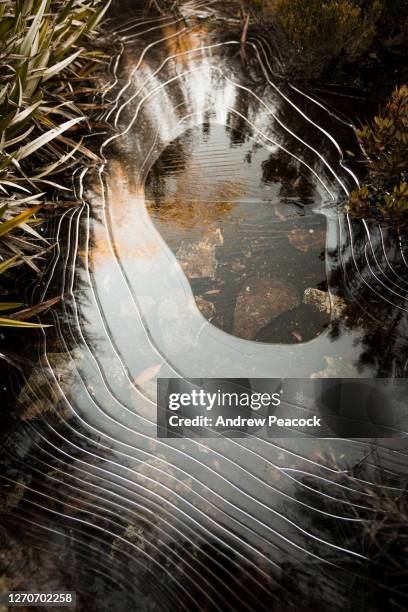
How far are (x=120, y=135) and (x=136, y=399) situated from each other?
194 centimetres

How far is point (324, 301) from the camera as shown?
2.18 meters

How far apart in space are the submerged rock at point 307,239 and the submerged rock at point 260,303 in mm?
279

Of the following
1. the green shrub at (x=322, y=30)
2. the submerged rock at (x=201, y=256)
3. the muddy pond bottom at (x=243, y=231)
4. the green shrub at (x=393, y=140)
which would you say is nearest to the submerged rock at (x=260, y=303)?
the muddy pond bottom at (x=243, y=231)

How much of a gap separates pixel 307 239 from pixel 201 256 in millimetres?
615

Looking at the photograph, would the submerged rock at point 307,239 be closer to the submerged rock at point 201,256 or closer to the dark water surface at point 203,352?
the dark water surface at point 203,352

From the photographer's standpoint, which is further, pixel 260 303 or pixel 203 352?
pixel 260 303

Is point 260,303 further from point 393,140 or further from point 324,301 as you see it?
point 393,140

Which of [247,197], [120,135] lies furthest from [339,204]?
[120,135]

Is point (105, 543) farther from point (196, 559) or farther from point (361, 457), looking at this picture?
point (361, 457)

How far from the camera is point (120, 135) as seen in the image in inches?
117

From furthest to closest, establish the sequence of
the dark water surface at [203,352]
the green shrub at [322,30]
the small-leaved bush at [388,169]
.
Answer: the green shrub at [322,30] → the small-leaved bush at [388,169] → the dark water surface at [203,352]

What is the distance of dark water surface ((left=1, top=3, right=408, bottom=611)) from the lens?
1552mm

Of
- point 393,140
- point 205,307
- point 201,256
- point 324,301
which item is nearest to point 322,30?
point 393,140

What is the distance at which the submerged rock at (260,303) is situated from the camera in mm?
2117
